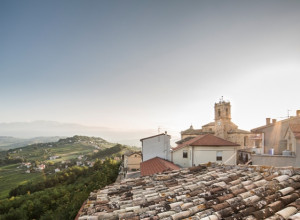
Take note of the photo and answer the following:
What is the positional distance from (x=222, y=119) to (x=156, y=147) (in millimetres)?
22541

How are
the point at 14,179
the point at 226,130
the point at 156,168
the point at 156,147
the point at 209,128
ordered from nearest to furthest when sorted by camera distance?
the point at 156,168 → the point at 156,147 → the point at 226,130 → the point at 209,128 → the point at 14,179

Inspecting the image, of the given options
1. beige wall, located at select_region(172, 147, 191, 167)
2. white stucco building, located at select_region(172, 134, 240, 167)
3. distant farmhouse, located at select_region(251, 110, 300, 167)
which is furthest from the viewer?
beige wall, located at select_region(172, 147, 191, 167)

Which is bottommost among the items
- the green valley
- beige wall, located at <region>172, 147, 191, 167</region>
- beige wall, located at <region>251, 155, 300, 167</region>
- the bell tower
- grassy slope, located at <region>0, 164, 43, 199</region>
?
grassy slope, located at <region>0, 164, 43, 199</region>

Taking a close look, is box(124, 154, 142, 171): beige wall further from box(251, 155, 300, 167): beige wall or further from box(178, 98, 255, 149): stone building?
box(251, 155, 300, 167): beige wall

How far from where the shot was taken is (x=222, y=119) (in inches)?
1528

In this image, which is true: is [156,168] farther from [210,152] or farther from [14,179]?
[14,179]

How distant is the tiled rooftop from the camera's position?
2680mm

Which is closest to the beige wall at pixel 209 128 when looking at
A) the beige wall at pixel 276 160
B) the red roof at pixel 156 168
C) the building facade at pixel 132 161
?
the building facade at pixel 132 161

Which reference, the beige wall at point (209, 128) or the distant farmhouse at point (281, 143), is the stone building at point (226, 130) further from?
the distant farmhouse at point (281, 143)

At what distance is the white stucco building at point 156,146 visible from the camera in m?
23.0

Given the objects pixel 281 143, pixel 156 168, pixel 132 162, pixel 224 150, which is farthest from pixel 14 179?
pixel 281 143

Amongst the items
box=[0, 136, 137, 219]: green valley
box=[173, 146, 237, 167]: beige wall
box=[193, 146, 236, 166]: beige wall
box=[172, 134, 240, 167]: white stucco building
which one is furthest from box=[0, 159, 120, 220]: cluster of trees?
box=[193, 146, 236, 166]: beige wall

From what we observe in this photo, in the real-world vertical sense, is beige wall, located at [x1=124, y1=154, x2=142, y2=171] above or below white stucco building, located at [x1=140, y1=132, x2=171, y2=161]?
below

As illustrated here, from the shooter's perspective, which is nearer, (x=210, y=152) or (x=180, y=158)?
(x=210, y=152)
